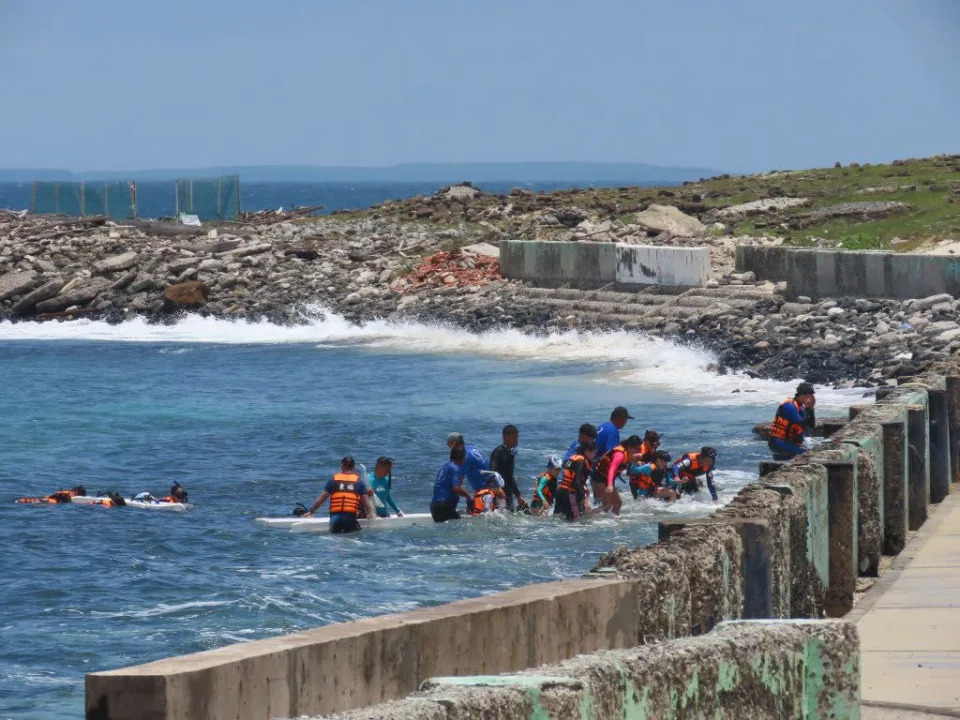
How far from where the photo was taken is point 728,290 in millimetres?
38031

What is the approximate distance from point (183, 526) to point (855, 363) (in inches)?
592

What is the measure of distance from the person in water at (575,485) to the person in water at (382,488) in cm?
196

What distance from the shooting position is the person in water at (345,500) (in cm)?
1886

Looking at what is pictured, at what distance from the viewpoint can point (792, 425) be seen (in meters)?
18.3

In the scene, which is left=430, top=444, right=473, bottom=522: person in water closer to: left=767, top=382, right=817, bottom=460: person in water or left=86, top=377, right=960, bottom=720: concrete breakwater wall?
left=767, top=382, right=817, bottom=460: person in water

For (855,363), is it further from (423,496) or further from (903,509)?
(903,509)

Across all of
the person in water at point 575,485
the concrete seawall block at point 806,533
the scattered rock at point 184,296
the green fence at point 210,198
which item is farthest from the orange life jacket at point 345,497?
the green fence at point 210,198

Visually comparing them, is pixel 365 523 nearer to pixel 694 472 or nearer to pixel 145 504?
pixel 694 472

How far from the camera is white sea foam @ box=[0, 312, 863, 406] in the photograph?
3161 centimetres

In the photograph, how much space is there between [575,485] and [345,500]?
2.61 metres

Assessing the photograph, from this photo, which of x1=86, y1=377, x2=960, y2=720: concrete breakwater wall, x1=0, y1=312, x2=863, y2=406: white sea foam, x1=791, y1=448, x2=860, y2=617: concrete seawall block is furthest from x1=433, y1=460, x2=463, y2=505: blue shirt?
x1=0, y1=312, x2=863, y2=406: white sea foam

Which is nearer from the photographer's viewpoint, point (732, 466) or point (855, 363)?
point (732, 466)

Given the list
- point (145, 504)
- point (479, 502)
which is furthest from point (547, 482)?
point (145, 504)

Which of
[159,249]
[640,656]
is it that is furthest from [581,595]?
[159,249]
